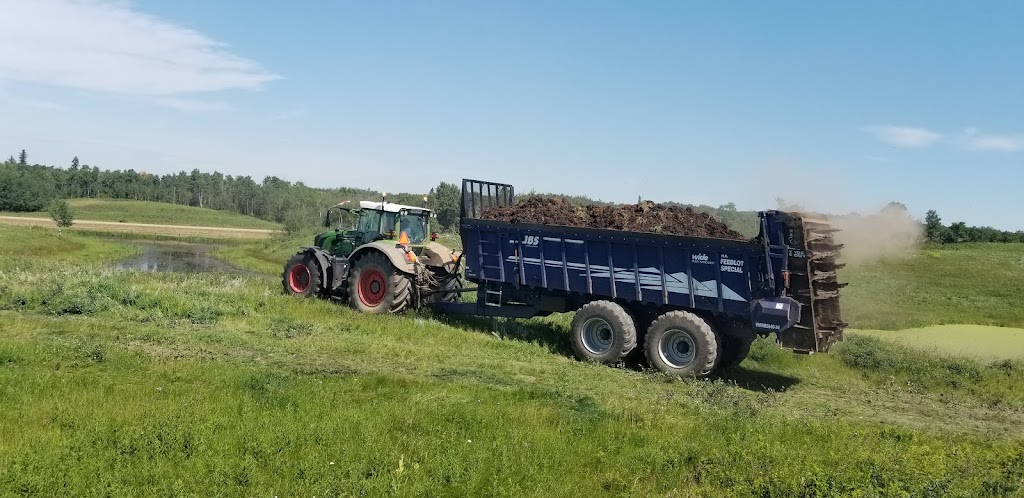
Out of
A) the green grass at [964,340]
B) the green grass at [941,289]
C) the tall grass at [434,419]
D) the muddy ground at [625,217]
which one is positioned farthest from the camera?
the green grass at [941,289]

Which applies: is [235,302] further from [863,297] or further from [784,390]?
[863,297]

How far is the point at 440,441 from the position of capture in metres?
7.92

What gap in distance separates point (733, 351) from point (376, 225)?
30.1ft

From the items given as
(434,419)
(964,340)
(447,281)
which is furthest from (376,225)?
Answer: (964,340)

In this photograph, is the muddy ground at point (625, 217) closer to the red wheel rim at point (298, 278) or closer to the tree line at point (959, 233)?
the red wheel rim at point (298, 278)

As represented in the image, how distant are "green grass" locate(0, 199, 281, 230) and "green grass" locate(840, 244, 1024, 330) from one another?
272ft

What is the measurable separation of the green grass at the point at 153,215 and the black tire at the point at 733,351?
95831mm

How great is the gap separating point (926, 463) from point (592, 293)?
7281 millimetres

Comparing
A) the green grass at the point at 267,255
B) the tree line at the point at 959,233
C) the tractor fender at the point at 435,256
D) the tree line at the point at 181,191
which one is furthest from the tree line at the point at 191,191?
the tractor fender at the point at 435,256

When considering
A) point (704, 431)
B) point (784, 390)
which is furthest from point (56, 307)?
point (784, 390)

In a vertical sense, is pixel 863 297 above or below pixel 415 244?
below

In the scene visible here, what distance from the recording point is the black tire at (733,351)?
1392cm

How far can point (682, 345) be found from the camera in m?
13.2

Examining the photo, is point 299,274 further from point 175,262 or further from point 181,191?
point 181,191
